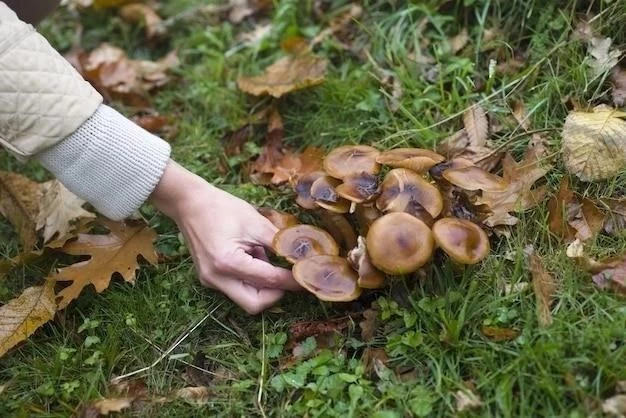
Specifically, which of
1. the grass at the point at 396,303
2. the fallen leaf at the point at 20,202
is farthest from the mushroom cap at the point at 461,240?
the fallen leaf at the point at 20,202

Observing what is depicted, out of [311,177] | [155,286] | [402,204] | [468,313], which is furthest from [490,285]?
[155,286]

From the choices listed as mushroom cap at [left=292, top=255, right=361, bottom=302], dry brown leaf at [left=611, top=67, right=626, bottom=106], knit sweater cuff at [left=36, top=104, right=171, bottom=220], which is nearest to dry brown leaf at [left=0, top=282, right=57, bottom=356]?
knit sweater cuff at [left=36, top=104, right=171, bottom=220]

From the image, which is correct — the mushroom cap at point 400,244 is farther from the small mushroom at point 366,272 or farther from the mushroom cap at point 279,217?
the mushroom cap at point 279,217

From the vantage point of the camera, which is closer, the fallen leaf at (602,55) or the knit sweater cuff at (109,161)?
the knit sweater cuff at (109,161)

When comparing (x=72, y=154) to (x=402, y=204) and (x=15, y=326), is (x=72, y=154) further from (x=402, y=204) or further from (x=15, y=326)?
(x=402, y=204)

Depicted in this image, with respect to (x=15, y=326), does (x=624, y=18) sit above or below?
above
